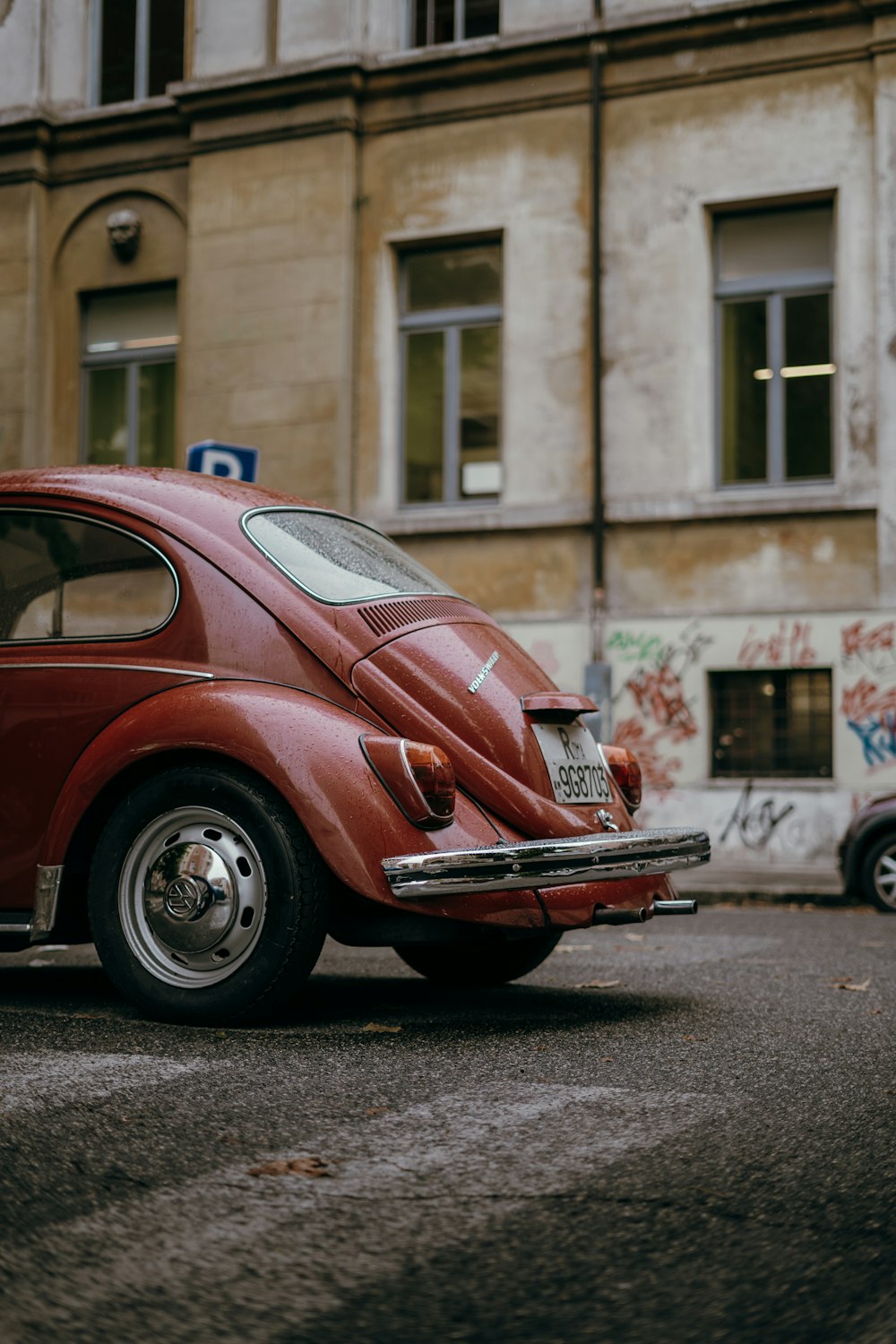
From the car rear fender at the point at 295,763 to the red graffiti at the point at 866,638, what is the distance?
10.8 metres

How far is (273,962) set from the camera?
4.77 metres

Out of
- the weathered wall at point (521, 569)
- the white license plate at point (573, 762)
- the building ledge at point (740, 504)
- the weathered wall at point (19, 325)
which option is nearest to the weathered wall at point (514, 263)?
the weathered wall at point (521, 569)

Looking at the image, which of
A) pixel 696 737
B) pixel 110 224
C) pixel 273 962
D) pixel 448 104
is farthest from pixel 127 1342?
pixel 110 224

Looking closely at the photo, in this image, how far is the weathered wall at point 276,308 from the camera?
17.5 metres

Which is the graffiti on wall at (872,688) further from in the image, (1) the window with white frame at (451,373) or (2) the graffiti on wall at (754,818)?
(1) the window with white frame at (451,373)

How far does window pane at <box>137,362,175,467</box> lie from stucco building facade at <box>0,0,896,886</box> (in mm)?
37

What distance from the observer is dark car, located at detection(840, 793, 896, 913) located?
11.3 meters

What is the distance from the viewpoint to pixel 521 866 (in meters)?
4.81

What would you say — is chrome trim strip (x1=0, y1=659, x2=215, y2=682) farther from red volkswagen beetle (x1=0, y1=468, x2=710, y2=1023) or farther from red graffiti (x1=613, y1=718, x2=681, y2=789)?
red graffiti (x1=613, y1=718, x2=681, y2=789)

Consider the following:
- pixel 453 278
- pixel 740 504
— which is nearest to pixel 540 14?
pixel 453 278

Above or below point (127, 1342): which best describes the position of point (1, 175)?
above

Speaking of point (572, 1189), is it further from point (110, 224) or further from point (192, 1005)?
point (110, 224)

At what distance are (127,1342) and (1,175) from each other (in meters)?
A: 19.2

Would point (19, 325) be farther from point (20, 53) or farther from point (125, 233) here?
point (20, 53)
